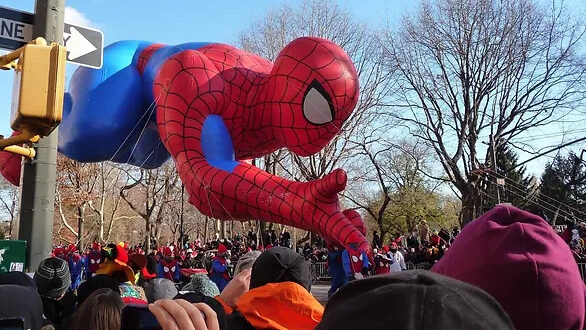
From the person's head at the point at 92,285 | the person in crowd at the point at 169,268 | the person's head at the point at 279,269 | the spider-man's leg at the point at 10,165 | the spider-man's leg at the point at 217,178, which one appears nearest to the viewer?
the person's head at the point at 279,269

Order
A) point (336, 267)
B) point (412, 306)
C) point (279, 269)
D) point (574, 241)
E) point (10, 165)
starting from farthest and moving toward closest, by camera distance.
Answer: point (574, 241) → point (336, 267) → point (10, 165) → point (279, 269) → point (412, 306)

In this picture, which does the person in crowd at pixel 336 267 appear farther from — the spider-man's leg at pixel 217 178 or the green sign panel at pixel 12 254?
the green sign panel at pixel 12 254

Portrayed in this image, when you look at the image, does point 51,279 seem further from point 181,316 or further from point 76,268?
point 76,268

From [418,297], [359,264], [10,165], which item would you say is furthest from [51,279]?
[10,165]

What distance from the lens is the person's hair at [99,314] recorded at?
2123 millimetres

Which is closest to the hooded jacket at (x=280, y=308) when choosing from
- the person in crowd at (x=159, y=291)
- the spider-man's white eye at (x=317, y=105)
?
the person in crowd at (x=159, y=291)

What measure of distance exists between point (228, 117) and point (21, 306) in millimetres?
7123

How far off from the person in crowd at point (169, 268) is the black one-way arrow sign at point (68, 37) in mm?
9832

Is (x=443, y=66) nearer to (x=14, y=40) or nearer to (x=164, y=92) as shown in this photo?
(x=164, y=92)

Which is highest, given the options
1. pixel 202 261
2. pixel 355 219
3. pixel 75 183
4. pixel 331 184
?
pixel 75 183

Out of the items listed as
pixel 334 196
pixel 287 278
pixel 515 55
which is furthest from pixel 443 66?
pixel 287 278

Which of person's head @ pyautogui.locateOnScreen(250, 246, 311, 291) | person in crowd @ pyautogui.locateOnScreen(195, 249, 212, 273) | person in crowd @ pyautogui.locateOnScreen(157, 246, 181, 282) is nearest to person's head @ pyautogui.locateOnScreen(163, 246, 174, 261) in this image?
person in crowd @ pyautogui.locateOnScreen(157, 246, 181, 282)

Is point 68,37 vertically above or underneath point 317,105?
underneath

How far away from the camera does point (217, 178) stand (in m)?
8.44
